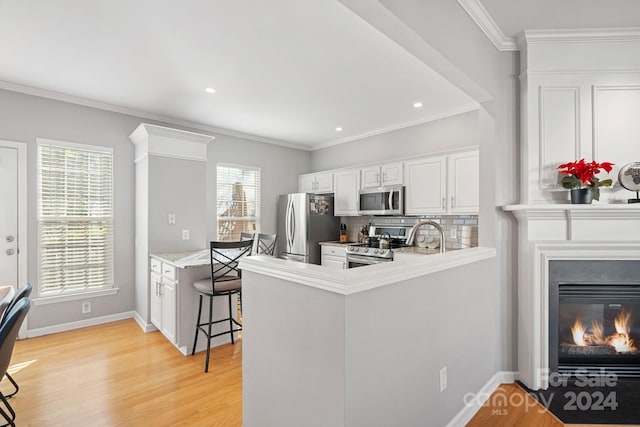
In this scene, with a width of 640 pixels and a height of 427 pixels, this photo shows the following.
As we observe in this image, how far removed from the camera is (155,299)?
3480mm

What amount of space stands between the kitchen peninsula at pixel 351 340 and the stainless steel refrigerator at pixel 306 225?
3.21m

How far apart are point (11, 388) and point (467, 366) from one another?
331cm

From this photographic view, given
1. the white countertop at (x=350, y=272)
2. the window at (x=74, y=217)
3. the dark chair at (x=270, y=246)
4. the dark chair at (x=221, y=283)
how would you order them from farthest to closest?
the dark chair at (x=270, y=246) < the window at (x=74, y=217) < the dark chair at (x=221, y=283) < the white countertop at (x=350, y=272)

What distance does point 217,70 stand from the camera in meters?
2.89

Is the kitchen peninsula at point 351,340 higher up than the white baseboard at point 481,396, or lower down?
higher up

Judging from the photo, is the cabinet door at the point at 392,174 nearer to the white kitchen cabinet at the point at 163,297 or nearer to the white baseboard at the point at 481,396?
the white baseboard at the point at 481,396

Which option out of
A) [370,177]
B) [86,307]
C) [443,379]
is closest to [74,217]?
[86,307]

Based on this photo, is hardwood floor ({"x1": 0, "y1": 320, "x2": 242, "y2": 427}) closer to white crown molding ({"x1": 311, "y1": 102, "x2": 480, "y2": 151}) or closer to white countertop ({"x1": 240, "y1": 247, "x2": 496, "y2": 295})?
white countertop ({"x1": 240, "y1": 247, "x2": 496, "y2": 295})

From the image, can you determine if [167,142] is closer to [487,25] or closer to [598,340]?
[487,25]

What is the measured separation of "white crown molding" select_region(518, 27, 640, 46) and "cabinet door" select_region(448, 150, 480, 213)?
4.55 ft

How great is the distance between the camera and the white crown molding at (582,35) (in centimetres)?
220

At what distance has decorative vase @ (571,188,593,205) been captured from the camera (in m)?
2.12

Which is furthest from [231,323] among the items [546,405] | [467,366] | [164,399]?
[546,405]

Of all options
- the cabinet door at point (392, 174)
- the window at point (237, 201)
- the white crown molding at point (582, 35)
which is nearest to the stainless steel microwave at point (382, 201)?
the cabinet door at point (392, 174)
